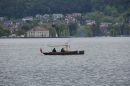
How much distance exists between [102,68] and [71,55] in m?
24.0

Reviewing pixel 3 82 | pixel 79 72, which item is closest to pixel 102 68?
pixel 79 72

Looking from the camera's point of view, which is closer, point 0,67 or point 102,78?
point 102,78

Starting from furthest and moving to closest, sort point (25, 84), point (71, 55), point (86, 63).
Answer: point (71, 55) → point (86, 63) → point (25, 84)

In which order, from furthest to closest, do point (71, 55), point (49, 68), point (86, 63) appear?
point (71, 55)
point (86, 63)
point (49, 68)

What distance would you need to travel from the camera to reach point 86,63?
224 feet

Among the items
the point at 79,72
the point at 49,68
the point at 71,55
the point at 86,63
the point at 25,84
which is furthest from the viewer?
the point at 71,55

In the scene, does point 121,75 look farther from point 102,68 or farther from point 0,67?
point 0,67

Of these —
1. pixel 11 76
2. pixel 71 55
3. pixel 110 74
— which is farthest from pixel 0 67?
pixel 71 55

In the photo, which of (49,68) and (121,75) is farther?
(49,68)

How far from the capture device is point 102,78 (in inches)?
2048

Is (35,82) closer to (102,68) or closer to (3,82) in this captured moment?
(3,82)

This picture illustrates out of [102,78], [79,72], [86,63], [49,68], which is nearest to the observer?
[102,78]

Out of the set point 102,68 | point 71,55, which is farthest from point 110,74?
point 71,55

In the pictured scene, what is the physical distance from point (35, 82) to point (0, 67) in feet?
50.6
